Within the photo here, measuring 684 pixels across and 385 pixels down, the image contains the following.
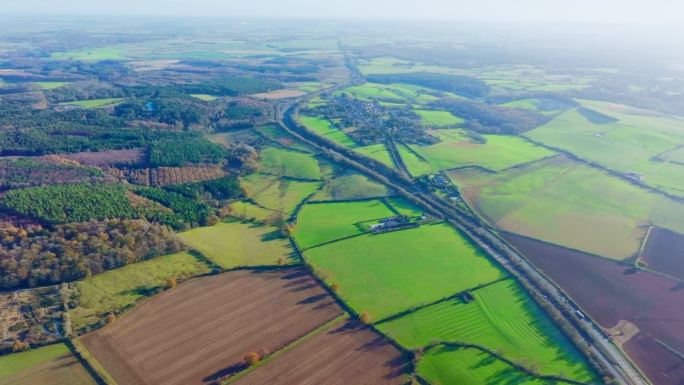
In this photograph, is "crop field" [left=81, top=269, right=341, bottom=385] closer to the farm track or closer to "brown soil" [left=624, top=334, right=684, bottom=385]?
the farm track

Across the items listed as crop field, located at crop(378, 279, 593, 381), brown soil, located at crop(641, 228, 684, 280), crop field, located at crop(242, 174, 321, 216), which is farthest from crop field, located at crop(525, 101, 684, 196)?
crop field, located at crop(242, 174, 321, 216)

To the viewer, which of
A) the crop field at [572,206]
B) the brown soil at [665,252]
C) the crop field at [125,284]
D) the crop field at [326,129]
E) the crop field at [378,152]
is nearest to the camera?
the crop field at [125,284]

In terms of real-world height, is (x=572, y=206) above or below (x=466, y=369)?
above

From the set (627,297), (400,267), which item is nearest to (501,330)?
(400,267)

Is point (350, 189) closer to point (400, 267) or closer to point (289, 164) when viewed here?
point (289, 164)

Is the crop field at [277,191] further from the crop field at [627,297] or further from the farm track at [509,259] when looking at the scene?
the crop field at [627,297]

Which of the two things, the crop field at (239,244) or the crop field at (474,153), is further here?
the crop field at (474,153)

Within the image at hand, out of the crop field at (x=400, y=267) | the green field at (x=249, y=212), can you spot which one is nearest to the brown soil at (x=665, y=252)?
the crop field at (x=400, y=267)
